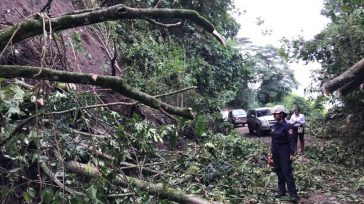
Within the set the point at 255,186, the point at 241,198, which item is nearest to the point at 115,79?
the point at 241,198

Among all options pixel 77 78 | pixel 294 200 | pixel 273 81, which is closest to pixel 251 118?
pixel 294 200

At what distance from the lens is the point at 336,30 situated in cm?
1344

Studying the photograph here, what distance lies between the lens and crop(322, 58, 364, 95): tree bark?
19.8 feet

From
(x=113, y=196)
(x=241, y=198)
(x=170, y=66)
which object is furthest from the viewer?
(x=170, y=66)

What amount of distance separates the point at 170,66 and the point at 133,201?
8022mm

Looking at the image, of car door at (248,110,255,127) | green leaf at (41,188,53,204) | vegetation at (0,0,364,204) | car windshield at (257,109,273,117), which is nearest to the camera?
vegetation at (0,0,364,204)

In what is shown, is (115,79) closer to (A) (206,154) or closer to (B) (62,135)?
(B) (62,135)

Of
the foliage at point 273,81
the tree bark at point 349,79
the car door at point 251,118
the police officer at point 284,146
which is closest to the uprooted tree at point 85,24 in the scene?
the tree bark at point 349,79

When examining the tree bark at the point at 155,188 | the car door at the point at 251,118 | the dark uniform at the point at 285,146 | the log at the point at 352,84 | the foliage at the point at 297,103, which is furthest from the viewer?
the foliage at the point at 297,103

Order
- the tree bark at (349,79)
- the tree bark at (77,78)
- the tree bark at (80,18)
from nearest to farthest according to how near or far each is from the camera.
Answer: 1. the tree bark at (77,78)
2. the tree bark at (80,18)
3. the tree bark at (349,79)

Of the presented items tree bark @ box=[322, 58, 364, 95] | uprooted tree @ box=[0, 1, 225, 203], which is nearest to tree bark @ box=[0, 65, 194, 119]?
uprooted tree @ box=[0, 1, 225, 203]

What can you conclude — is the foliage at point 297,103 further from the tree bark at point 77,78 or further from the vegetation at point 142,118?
the tree bark at point 77,78

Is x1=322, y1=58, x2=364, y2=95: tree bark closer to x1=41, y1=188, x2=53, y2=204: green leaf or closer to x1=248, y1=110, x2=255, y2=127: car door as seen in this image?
x1=41, y1=188, x2=53, y2=204: green leaf

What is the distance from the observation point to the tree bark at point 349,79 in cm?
603
